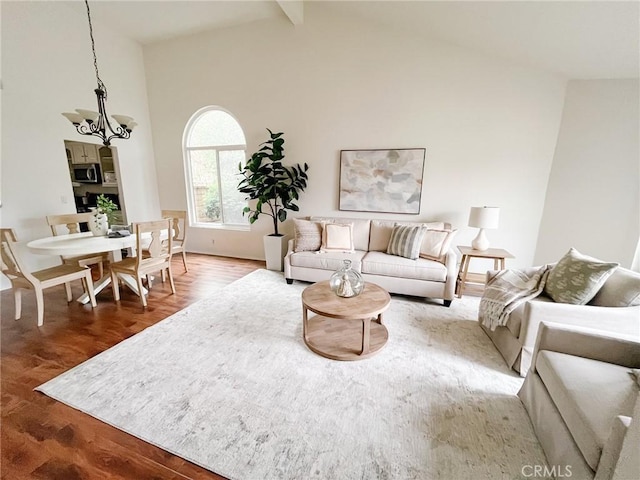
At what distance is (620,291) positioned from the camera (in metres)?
1.86

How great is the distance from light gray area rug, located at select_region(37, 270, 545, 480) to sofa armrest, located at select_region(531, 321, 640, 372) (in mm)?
488

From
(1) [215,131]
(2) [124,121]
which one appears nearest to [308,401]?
(2) [124,121]

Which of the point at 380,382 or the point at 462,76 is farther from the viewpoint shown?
the point at 462,76

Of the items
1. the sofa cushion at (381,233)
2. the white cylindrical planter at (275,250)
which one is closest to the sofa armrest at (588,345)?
the sofa cushion at (381,233)

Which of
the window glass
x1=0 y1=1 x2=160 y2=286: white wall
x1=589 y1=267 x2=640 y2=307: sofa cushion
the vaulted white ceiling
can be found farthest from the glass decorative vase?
x1=0 y1=1 x2=160 y2=286: white wall

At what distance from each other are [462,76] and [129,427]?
470 cm

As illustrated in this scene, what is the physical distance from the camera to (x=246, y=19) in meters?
4.07

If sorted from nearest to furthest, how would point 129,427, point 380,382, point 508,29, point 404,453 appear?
1. point 404,453
2. point 129,427
3. point 380,382
4. point 508,29

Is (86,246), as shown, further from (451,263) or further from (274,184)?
(451,263)

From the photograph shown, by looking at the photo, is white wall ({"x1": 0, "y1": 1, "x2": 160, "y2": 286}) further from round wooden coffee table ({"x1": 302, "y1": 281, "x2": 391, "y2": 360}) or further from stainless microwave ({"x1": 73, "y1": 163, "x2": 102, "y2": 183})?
round wooden coffee table ({"x1": 302, "y1": 281, "x2": 391, "y2": 360})

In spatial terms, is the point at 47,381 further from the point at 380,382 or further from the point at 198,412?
the point at 380,382

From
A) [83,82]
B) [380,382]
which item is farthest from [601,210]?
[83,82]

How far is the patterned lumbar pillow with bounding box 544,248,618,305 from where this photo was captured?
1913 mm

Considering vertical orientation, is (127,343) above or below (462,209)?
below
